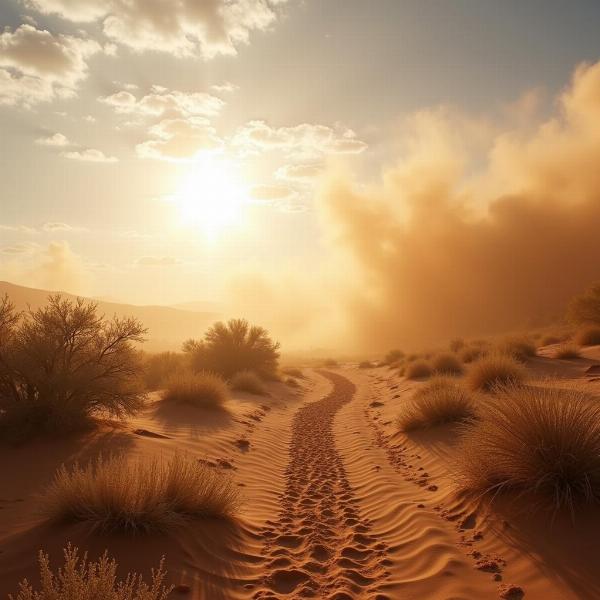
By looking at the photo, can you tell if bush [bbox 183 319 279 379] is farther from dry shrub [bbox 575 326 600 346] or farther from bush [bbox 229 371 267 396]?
dry shrub [bbox 575 326 600 346]

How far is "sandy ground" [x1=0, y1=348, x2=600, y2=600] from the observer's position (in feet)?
13.2

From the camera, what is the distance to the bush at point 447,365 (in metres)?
19.6

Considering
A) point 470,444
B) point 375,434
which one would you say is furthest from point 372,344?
point 470,444

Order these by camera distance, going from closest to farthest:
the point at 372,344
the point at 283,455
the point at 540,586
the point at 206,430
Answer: the point at 540,586
the point at 283,455
the point at 206,430
the point at 372,344

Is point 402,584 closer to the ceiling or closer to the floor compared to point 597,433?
closer to the floor

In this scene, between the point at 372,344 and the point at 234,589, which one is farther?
the point at 372,344

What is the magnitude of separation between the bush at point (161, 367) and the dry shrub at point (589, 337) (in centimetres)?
1805

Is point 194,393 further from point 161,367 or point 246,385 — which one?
point 161,367

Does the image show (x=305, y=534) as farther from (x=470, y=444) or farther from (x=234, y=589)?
(x=470, y=444)

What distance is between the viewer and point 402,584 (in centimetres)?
425

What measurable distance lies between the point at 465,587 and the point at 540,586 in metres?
0.61

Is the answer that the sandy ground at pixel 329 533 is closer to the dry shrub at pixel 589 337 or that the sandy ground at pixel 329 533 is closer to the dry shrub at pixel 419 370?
the dry shrub at pixel 419 370

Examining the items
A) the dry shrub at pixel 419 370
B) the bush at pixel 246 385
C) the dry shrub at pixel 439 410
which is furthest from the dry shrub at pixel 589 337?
the bush at pixel 246 385

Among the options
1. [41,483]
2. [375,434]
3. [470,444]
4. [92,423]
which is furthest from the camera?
[375,434]
